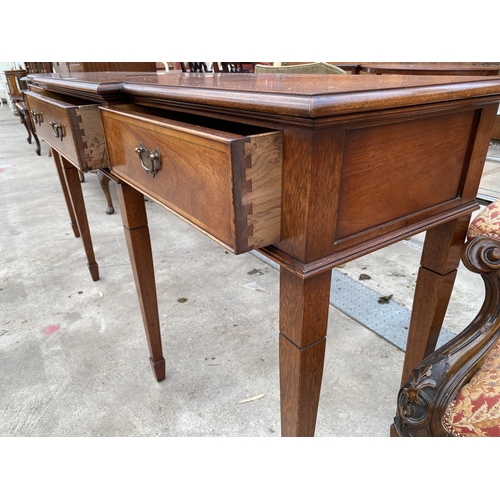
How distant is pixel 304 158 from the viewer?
44 centimetres

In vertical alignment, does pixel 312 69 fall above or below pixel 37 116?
above

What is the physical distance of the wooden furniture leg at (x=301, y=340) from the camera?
55 centimetres

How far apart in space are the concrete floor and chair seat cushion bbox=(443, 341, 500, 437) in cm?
47

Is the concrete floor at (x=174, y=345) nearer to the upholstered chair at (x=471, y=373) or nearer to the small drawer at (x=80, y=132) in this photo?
the upholstered chair at (x=471, y=373)

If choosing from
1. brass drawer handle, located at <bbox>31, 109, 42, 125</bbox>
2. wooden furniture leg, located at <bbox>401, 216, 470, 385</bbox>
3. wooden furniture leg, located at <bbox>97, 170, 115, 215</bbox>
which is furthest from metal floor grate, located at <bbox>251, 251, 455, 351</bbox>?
wooden furniture leg, located at <bbox>97, 170, 115, 215</bbox>

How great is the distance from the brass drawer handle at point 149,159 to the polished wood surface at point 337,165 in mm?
12

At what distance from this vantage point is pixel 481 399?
560 mm

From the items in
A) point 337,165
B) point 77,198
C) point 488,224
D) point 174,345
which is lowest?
point 174,345

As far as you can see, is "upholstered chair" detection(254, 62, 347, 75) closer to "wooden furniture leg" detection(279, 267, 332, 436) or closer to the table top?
the table top

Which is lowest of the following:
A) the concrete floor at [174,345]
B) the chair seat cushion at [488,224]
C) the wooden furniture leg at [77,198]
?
the concrete floor at [174,345]

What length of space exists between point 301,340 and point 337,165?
0.26 m

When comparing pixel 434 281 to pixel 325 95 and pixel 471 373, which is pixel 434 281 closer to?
pixel 471 373

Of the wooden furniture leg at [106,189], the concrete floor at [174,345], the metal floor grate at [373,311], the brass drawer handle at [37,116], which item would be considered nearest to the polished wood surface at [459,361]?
the concrete floor at [174,345]

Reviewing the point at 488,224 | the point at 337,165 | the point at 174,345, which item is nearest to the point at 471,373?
the point at 488,224
